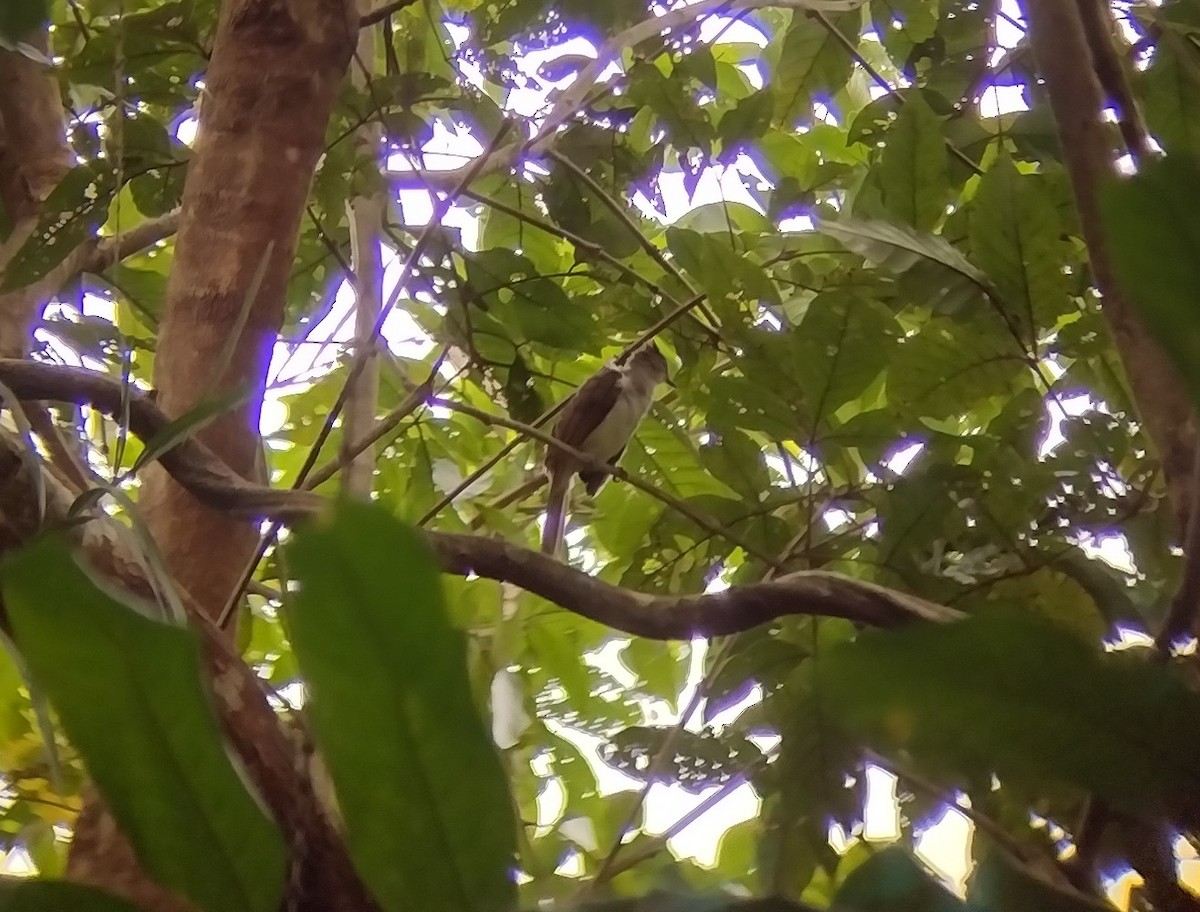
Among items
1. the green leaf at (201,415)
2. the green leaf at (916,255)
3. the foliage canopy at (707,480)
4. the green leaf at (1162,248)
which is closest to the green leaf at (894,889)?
the foliage canopy at (707,480)

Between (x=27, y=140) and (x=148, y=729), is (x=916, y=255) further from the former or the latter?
(x=27, y=140)

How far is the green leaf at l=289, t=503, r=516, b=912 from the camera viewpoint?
209 millimetres

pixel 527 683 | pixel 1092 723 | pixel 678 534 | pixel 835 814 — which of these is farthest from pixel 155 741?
pixel 527 683

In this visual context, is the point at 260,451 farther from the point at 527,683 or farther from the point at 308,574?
the point at 308,574

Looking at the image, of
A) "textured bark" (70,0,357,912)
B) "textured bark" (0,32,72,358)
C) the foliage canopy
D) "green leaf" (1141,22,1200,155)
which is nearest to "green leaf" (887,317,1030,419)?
the foliage canopy

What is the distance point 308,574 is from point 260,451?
0.58 metres

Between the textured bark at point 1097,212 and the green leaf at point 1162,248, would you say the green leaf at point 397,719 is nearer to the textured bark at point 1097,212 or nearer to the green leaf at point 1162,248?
the green leaf at point 1162,248

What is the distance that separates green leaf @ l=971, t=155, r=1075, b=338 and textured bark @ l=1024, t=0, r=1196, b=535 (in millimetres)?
101

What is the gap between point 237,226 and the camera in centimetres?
76

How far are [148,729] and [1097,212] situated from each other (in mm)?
398

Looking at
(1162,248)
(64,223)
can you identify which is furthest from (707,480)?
(1162,248)

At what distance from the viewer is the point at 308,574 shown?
21 centimetres

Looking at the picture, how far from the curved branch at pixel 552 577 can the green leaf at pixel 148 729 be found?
0.79 ft

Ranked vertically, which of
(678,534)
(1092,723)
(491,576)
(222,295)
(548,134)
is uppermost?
(548,134)
